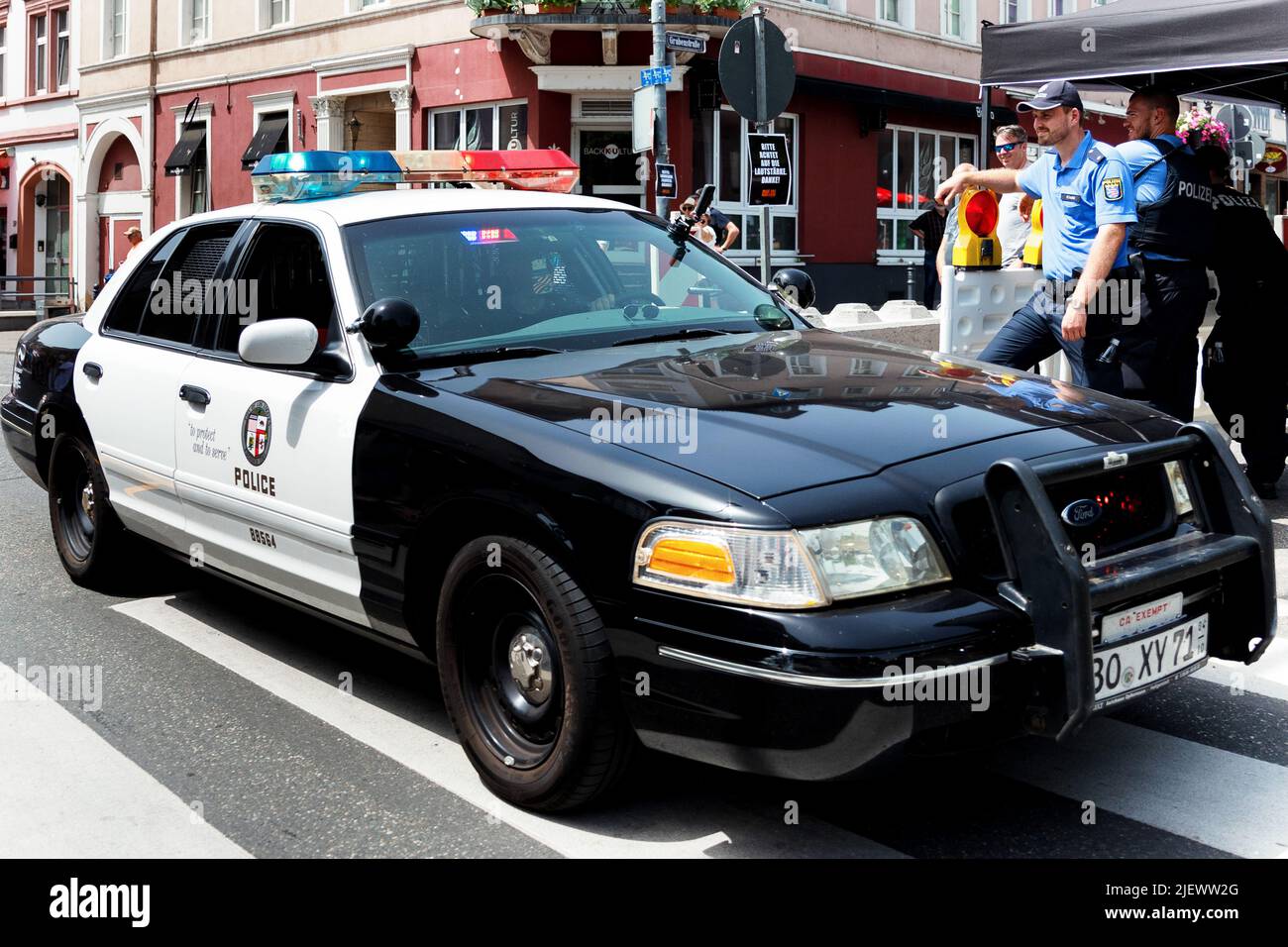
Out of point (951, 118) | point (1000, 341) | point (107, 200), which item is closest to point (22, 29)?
point (107, 200)

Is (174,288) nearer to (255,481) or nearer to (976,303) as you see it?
(255,481)

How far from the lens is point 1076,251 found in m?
6.29

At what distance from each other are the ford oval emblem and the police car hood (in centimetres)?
25

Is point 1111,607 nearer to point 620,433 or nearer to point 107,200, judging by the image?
point 620,433

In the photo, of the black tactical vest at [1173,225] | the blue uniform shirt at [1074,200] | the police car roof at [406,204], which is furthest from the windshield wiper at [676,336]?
the black tactical vest at [1173,225]

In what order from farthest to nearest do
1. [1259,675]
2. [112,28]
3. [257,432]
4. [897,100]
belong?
1. [112,28]
2. [897,100]
3. [1259,675]
4. [257,432]

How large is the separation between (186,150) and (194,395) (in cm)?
2573

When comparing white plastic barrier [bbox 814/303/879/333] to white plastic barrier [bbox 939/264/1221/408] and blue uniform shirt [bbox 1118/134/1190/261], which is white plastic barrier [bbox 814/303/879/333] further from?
blue uniform shirt [bbox 1118/134/1190/261]

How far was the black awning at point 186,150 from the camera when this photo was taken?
93.3 ft

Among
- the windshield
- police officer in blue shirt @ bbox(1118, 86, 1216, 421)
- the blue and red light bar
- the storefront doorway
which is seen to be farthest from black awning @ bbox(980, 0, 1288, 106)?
the storefront doorway

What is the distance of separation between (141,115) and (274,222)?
2805 centimetres

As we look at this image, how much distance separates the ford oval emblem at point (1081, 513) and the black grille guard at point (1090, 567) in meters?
0.08

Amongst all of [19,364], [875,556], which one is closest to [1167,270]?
[875,556]

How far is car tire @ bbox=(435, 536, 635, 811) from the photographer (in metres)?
3.25
